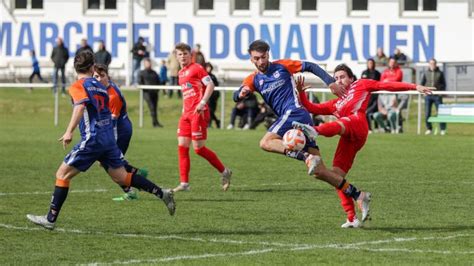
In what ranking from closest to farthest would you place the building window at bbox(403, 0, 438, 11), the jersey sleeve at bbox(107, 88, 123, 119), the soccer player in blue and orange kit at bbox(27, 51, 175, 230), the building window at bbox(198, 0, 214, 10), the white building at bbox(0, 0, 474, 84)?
1. the soccer player in blue and orange kit at bbox(27, 51, 175, 230)
2. the jersey sleeve at bbox(107, 88, 123, 119)
3. the white building at bbox(0, 0, 474, 84)
4. the building window at bbox(403, 0, 438, 11)
5. the building window at bbox(198, 0, 214, 10)

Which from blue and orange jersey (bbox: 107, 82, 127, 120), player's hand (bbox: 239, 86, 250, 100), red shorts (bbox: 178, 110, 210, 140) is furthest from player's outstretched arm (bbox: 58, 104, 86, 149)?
red shorts (bbox: 178, 110, 210, 140)

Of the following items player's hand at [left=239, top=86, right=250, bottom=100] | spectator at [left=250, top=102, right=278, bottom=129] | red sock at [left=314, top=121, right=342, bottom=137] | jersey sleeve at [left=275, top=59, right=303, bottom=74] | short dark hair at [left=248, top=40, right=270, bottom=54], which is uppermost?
short dark hair at [left=248, top=40, right=270, bottom=54]

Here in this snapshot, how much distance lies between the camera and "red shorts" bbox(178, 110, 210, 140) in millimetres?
18500

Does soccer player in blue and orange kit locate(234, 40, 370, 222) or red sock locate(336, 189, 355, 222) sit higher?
soccer player in blue and orange kit locate(234, 40, 370, 222)

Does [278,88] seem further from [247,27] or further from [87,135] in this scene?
[247,27]

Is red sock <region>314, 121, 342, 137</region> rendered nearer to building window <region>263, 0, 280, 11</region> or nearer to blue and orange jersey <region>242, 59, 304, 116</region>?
blue and orange jersey <region>242, 59, 304, 116</region>

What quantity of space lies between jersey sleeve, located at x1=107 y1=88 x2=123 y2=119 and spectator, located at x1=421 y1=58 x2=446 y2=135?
16.3 metres

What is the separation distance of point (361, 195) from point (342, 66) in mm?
1596

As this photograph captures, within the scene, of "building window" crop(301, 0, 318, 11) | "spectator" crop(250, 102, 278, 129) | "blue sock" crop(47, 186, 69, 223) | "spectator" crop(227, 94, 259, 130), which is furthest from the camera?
"building window" crop(301, 0, 318, 11)

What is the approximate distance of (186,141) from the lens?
61.1 ft

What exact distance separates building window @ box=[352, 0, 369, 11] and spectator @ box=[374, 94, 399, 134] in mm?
20800

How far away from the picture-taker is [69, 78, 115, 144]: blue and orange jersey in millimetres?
13125

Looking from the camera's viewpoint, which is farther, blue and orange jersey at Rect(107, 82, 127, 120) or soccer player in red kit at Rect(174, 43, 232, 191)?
soccer player in red kit at Rect(174, 43, 232, 191)

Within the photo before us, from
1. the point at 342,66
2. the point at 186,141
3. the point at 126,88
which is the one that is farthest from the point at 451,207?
the point at 126,88
